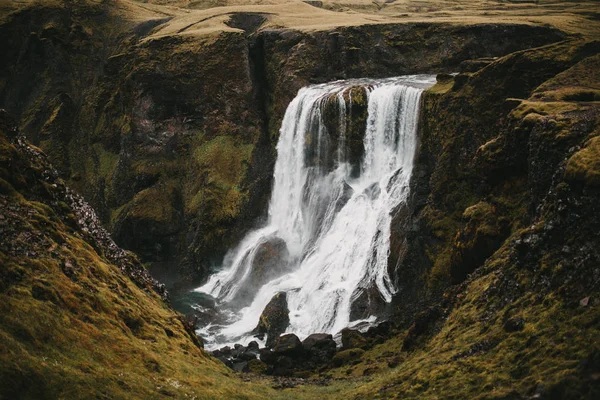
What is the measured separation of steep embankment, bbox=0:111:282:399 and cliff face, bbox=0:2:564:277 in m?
34.0

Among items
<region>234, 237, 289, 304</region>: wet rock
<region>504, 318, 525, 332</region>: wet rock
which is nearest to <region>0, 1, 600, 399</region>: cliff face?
<region>504, 318, 525, 332</region>: wet rock

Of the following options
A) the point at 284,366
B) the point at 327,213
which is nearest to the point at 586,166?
the point at 284,366

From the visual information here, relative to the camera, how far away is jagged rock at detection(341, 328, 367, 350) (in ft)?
117

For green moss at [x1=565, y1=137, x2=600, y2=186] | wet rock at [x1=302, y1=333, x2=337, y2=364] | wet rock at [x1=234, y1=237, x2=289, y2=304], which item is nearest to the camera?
green moss at [x1=565, y1=137, x2=600, y2=186]

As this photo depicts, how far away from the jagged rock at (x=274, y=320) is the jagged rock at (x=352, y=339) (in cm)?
700

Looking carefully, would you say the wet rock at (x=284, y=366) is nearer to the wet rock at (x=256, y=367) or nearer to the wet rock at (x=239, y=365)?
the wet rock at (x=256, y=367)

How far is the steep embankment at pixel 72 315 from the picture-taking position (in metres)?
17.1

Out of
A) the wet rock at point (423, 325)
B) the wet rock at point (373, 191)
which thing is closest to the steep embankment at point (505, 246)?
the wet rock at point (423, 325)

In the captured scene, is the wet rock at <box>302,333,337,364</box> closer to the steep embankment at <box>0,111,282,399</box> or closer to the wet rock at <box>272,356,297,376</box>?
the wet rock at <box>272,356,297,376</box>

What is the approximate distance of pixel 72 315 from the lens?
2083 centimetres

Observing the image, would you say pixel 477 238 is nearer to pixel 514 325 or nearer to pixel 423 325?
pixel 423 325

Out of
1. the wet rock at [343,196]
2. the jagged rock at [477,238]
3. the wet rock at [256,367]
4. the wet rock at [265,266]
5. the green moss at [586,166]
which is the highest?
the green moss at [586,166]

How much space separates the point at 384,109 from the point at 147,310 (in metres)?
34.5

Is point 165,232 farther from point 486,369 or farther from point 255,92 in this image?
point 486,369
